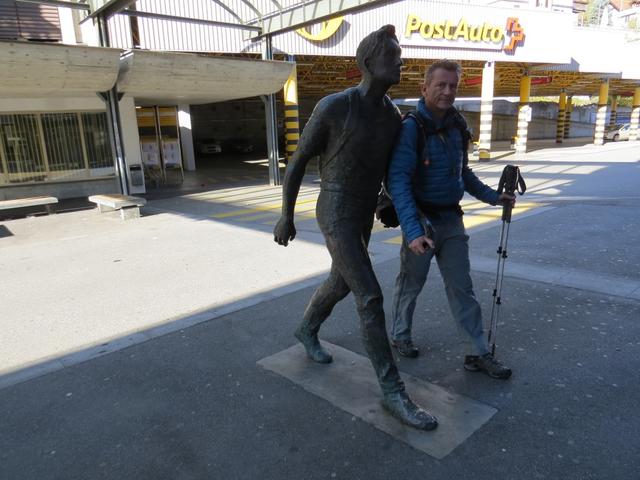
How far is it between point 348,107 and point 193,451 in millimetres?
2008

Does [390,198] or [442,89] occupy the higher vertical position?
[442,89]

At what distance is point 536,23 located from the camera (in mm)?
22578

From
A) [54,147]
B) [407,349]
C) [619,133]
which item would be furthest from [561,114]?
[407,349]

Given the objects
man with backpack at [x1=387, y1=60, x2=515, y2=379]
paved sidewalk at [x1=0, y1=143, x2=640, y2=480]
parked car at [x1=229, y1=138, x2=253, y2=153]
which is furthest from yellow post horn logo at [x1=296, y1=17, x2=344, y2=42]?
parked car at [x1=229, y1=138, x2=253, y2=153]

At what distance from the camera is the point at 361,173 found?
9.02 ft

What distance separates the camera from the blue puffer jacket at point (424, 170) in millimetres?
2787

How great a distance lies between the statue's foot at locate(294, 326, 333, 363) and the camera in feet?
11.1

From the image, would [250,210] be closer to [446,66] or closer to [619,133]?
[446,66]

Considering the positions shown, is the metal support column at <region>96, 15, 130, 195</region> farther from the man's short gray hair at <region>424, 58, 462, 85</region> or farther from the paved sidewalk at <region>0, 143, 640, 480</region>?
the man's short gray hair at <region>424, 58, 462, 85</region>

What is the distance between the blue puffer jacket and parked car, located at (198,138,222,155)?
33.0m

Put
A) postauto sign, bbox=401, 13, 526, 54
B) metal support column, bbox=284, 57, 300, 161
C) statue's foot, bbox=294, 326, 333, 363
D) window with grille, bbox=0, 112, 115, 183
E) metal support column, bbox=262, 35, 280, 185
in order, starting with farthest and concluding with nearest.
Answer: postauto sign, bbox=401, 13, 526, 54 < metal support column, bbox=284, 57, 300, 161 < metal support column, bbox=262, 35, 280, 185 < window with grille, bbox=0, 112, 115, 183 < statue's foot, bbox=294, 326, 333, 363

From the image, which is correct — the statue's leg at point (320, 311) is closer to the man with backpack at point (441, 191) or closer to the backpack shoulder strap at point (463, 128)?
the man with backpack at point (441, 191)

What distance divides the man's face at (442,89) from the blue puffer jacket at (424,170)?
0.09 m

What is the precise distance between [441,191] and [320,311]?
114cm
